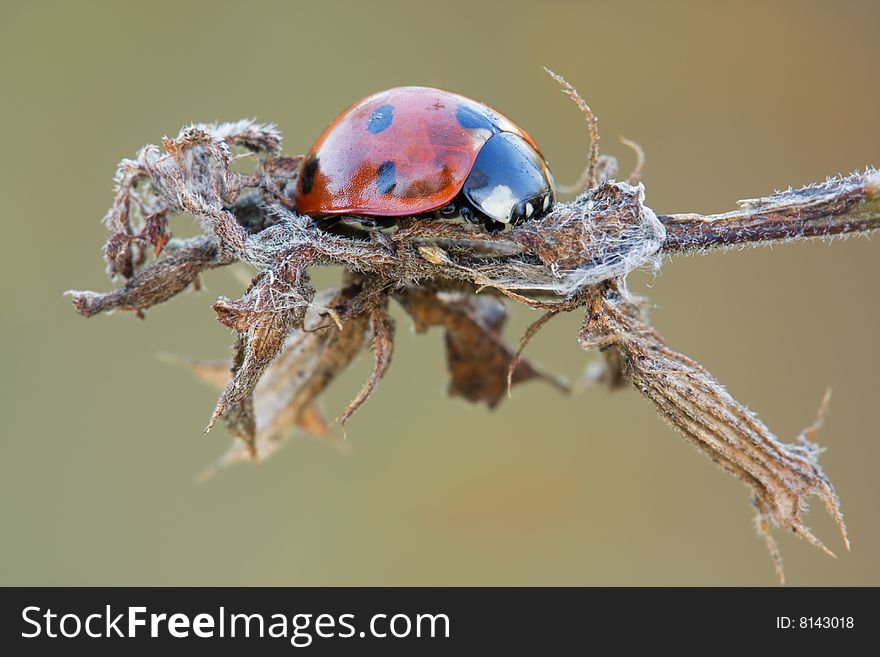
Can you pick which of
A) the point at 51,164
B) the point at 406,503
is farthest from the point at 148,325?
the point at 406,503

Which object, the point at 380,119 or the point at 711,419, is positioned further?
the point at 380,119

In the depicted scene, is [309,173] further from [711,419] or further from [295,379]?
[711,419]

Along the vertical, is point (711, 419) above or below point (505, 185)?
below

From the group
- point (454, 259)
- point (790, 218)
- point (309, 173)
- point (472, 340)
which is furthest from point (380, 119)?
point (790, 218)

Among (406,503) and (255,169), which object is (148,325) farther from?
(255,169)

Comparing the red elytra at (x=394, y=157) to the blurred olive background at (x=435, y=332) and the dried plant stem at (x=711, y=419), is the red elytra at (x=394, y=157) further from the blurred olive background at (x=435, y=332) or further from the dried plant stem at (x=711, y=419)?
the blurred olive background at (x=435, y=332)

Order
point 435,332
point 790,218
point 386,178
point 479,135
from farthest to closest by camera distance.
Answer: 1. point 435,332
2. point 479,135
3. point 386,178
4. point 790,218

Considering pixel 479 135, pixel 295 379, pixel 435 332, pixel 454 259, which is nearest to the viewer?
pixel 454 259

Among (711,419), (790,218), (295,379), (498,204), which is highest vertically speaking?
(498,204)
